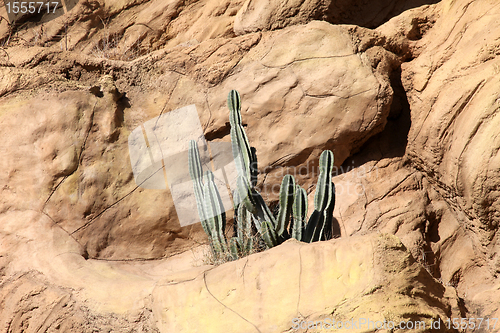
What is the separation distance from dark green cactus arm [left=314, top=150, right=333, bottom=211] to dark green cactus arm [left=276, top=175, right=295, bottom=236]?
35cm

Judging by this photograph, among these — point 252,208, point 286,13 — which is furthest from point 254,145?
point 286,13

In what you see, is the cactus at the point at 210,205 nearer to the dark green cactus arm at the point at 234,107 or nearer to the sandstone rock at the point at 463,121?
the dark green cactus arm at the point at 234,107

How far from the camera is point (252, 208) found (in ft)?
16.9

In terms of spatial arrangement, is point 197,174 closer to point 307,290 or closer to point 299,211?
point 299,211

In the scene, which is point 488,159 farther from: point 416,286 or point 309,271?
point 309,271

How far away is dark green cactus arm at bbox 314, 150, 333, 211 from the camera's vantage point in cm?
530

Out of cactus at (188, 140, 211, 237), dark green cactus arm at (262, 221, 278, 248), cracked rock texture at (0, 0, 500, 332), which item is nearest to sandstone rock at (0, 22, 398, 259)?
cracked rock texture at (0, 0, 500, 332)

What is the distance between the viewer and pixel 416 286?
3932mm

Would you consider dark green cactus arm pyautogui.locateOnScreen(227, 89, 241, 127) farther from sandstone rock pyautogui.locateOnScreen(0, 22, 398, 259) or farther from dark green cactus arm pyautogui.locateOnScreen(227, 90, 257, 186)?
sandstone rock pyautogui.locateOnScreen(0, 22, 398, 259)

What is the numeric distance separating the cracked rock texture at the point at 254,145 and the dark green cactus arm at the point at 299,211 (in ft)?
2.86

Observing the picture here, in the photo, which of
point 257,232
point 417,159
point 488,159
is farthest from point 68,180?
point 488,159

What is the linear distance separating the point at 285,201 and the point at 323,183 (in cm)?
53

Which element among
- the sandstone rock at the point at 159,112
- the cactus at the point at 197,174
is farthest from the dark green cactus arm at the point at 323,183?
the cactus at the point at 197,174

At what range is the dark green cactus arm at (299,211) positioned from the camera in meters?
5.12
